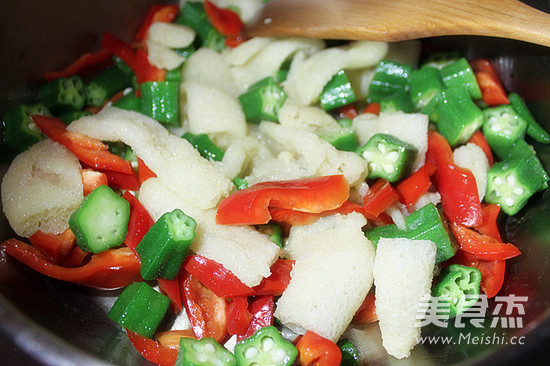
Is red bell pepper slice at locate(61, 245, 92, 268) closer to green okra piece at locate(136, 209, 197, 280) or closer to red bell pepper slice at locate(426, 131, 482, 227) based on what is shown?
green okra piece at locate(136, 209, 197, 280)

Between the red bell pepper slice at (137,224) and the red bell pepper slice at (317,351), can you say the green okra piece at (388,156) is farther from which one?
the red bell pepper slice at (137,224)

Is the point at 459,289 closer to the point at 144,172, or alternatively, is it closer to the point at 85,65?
the point at 144,172

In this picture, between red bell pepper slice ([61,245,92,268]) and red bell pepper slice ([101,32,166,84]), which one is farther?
red bell pepper slice ([101,32,166,84])

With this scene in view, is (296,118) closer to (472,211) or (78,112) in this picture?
(472,211)

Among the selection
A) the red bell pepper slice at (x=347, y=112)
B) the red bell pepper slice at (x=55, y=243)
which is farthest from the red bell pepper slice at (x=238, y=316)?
the red bell pepper slice at (x=347, y=112)

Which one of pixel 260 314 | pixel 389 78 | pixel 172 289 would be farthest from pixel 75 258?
pixel 389 78

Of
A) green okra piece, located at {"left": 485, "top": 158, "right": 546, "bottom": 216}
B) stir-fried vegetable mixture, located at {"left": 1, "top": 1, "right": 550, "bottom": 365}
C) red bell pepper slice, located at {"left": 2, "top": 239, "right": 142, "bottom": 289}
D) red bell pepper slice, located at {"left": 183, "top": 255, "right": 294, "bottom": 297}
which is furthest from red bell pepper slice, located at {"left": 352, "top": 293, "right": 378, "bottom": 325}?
red bell pepper slice, located at {"left": 2, "top": 239, "right": 142, "bottom": 289}

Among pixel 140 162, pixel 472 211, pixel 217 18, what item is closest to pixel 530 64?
pixel 472 211
